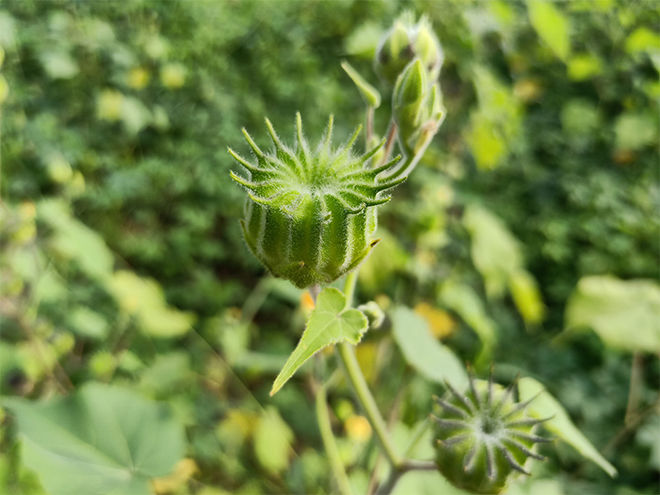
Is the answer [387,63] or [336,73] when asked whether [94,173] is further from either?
[387,63]

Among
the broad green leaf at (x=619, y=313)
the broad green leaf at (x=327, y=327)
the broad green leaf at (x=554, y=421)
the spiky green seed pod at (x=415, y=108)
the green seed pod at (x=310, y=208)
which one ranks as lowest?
the broad green leaf at (x=619, y=313)

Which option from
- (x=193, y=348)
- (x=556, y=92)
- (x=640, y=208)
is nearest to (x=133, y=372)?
(x=193, y=348)

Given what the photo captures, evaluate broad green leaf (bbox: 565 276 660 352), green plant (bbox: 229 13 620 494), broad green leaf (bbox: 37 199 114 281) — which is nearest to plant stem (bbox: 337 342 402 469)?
green plant (bbox: 229 13 620 494)

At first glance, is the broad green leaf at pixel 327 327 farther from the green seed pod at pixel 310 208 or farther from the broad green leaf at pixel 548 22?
the broad green leaf at pixel 548 22

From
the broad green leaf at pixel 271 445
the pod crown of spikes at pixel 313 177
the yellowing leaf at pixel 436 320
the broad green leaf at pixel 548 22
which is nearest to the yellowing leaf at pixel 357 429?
the broad green leaf at pixel 271 445

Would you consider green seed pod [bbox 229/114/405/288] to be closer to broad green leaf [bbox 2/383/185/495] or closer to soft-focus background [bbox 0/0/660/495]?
broad green leaf [bbox 2/383/185/495]

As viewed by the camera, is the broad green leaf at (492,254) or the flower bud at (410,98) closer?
the flower bud at (410,98)

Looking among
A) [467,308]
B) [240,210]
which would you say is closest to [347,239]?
[467,308]
